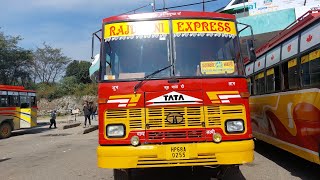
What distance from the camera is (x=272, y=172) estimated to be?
855 cm

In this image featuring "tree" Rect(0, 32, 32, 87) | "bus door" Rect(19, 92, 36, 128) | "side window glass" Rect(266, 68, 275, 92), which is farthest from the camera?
"tree" Rect(0, 32, 32, 87)

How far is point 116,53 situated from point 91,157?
20.3 ft

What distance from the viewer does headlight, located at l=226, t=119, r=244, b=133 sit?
6293 mm

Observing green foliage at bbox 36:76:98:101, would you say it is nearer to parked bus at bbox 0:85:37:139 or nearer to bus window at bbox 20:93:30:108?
parked bus at bbox 0:85:37:139

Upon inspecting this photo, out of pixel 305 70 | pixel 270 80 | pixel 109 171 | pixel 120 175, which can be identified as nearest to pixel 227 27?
pixel 305 70

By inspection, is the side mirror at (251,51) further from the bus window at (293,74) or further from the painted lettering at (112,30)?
the painted lettering at (112,30)

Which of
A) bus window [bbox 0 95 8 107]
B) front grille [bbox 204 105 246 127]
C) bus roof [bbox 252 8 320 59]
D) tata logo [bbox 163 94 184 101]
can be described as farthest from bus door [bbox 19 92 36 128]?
front grille [bbox 204 105 246 127]

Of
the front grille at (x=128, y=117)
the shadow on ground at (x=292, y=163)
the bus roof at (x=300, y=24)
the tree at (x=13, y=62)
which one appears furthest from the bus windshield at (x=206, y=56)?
the tree at (x=13, y=62)

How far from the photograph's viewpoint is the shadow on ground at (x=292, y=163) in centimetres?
826

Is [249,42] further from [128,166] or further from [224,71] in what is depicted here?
[128,166]

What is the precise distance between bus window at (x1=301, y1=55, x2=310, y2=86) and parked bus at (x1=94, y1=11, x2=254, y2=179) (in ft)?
4.89

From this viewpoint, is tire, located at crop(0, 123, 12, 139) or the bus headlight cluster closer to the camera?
the bus headlight cluster

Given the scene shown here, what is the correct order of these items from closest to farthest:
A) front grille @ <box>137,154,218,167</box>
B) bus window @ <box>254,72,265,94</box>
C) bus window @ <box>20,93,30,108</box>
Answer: front grille @ <box>137,154,218,167</box> < bus window @ <box>254,72,265,94</box> < bus window @ <box>20,93,30,108</box>

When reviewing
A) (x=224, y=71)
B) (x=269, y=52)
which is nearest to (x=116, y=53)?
(x=224, y=71)
